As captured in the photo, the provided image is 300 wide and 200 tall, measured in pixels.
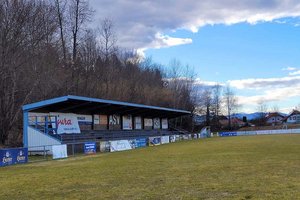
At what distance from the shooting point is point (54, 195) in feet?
48.2

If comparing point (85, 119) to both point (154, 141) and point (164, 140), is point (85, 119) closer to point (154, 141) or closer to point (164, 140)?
point (154, 141)

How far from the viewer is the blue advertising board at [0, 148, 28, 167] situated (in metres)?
31.2

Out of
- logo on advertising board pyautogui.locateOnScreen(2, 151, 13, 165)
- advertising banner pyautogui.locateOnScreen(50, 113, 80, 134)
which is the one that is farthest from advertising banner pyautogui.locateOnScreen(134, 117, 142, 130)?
logo on advertising board pyautogui.locateOnScreen(2, 151, 13, 165)

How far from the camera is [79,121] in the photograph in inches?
2168

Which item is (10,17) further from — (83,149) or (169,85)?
(169,85)

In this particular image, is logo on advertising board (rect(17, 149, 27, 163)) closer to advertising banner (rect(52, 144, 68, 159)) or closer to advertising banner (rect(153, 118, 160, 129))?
advertising banner (rect(52, 144, 68, 159))

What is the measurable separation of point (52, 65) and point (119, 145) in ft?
56.4

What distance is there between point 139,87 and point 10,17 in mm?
55541

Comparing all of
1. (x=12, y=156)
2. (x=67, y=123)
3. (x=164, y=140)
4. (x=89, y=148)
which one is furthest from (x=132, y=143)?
(x=12, y=156)

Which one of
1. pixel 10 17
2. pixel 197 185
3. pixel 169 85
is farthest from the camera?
pixel 169 85

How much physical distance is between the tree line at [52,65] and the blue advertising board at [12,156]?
634 inches

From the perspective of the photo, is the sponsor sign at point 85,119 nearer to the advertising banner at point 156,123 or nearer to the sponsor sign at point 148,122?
the sponsor sign at point 148,122

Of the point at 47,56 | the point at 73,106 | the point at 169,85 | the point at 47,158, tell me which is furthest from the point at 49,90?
the point at 169,85

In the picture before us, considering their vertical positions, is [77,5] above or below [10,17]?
above
